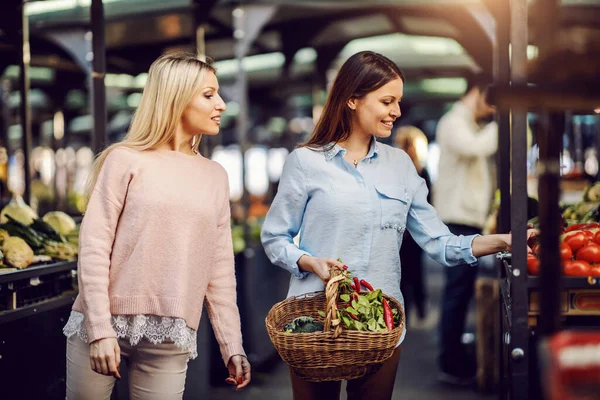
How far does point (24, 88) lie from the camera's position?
5.49m

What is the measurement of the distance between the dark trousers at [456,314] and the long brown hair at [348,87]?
3.06 meters

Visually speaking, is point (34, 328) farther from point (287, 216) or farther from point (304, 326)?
point (304, 326)

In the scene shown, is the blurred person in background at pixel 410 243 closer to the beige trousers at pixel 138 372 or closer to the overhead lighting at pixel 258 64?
the overhead lighting at pixel 258 64

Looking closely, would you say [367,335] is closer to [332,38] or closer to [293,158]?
[293,158]

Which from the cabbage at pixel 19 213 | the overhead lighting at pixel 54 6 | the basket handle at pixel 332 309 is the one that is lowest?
the basket handle at pixel 332 309

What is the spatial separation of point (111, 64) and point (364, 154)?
707 cm

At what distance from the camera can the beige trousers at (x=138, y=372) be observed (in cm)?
260

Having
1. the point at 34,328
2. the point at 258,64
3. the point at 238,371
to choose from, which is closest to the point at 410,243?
the point at 34,328

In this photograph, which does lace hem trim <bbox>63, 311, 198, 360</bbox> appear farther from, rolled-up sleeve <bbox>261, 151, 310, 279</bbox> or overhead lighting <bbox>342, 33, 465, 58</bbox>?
overhead lighting <bbox>342, 33, 465, 58</bbox>

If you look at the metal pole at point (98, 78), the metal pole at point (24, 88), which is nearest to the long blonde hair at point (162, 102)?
the metal pole at point (98, 78)

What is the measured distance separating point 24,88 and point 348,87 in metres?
3.35

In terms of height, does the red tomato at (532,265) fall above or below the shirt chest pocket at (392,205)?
below

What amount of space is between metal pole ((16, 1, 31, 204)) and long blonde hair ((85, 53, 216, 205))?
9.85 ft

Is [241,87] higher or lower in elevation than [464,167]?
higher
